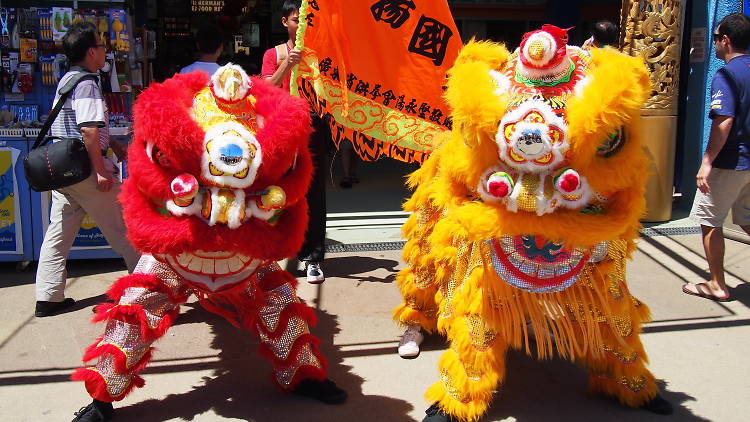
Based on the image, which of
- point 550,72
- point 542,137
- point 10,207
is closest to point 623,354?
point 542,137

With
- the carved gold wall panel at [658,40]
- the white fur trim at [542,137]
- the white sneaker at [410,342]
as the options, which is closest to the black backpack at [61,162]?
the white sneaker at [410,342]

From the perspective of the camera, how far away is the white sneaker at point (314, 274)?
465 centimetres

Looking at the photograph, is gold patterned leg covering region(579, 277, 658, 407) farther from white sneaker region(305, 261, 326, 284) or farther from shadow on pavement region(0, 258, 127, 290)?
shadow on pavement region(0, 258, 127, 290)

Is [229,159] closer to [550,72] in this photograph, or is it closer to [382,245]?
[550,72]

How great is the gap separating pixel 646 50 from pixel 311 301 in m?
3.81

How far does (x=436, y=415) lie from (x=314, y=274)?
2.06 metres

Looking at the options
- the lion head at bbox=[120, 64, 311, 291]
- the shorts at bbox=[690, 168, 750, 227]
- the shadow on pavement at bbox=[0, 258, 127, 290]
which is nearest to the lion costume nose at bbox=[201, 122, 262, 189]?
the lion head at bbox=[120, 64, 311, 291]

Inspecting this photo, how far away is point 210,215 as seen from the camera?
2.56 metres

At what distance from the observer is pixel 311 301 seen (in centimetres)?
434

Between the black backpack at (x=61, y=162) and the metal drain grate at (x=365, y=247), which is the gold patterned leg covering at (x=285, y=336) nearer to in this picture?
the black backpack at (x=61, y=162)

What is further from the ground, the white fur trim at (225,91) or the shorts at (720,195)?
the white fur trim at (225,91)

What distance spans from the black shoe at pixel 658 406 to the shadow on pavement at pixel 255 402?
1.04m

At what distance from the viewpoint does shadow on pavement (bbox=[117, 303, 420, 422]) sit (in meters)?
2.92

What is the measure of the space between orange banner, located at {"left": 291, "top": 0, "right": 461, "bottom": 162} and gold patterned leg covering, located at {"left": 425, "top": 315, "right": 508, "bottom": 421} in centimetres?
124
